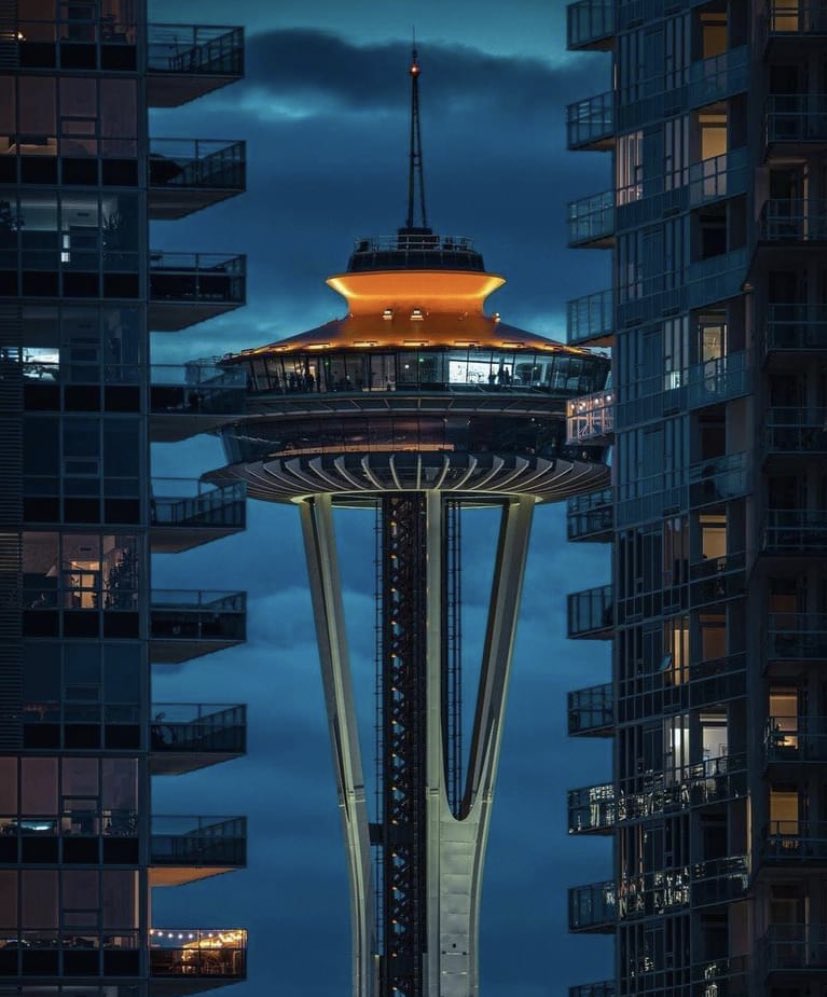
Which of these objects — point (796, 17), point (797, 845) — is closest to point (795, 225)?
point (796, 17)

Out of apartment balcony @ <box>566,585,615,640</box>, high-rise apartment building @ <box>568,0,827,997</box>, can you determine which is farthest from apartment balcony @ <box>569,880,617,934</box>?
apartment balcony @ <box>566,585,615,640</box>

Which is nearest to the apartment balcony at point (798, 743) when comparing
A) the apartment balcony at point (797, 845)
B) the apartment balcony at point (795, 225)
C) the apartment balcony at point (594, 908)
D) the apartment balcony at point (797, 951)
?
the apartment balcony at point (797, 845)

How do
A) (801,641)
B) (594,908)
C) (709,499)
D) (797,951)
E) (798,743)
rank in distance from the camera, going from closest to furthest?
(797,951), (798,743), (801,641), (709,499), (594,908)

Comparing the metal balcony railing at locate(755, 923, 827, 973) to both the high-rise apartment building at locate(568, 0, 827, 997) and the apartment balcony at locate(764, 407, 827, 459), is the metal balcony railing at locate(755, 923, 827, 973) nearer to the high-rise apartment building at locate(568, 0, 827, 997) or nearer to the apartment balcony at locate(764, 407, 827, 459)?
the high-rise apartment building at locate(568, 0, 827, 997)

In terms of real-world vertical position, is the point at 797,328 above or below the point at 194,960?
above

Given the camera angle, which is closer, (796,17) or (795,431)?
(795,431)

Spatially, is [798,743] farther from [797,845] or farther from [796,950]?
[796,950]

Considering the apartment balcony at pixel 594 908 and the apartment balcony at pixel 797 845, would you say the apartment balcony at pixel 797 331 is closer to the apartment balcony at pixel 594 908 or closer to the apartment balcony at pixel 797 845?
the apartment balcony at pixel 797 845
